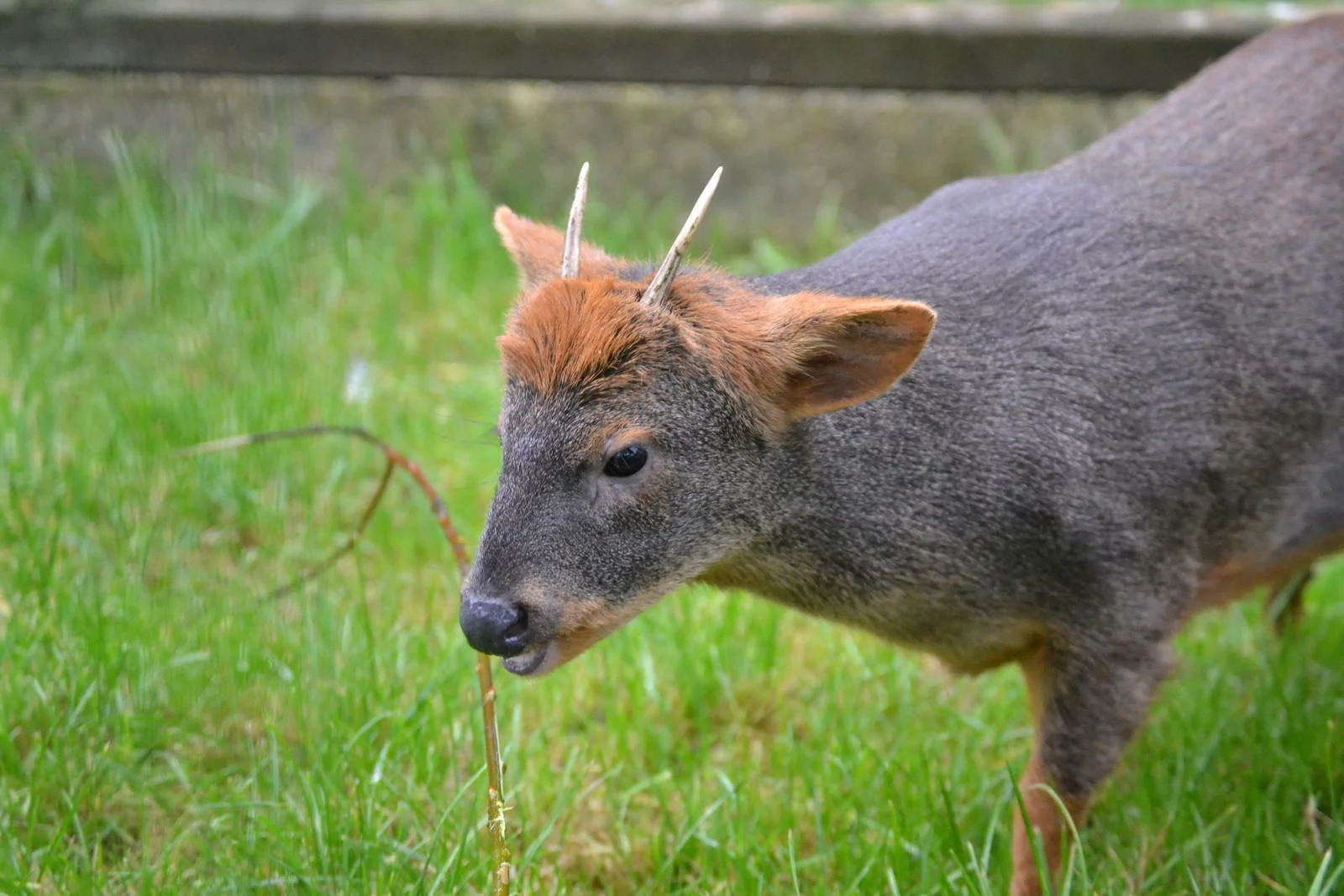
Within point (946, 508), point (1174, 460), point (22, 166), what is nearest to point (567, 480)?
point (946, 508)

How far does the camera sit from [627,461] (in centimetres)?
302

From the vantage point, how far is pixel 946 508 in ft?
11.0

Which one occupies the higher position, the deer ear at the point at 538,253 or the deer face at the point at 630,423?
the deer ear at the point at 538,253

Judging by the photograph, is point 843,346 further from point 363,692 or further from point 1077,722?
point 363,692

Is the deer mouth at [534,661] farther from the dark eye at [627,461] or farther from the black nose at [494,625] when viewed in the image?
the dark eye at [627,461]

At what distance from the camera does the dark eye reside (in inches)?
119

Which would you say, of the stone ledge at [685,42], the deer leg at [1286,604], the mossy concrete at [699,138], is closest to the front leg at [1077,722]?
the deer leg at [1286,604]

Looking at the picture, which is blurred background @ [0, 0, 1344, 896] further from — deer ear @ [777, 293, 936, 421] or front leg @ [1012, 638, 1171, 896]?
deer ear @ [777, 293, 936, 421]

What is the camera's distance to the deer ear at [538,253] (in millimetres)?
3344

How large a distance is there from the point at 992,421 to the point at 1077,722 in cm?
74

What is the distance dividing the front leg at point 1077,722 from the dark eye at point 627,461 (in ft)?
3.69

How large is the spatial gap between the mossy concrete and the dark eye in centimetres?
353

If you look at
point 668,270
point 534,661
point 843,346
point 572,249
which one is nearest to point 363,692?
point 534,661

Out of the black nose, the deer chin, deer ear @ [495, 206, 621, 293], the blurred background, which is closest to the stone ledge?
the blurred background
